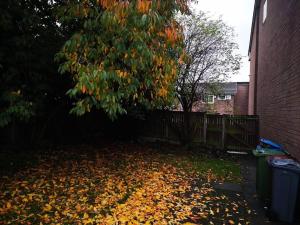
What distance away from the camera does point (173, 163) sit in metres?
9.64

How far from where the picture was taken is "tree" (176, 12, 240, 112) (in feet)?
43.2

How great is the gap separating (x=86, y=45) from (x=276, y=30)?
6.95m

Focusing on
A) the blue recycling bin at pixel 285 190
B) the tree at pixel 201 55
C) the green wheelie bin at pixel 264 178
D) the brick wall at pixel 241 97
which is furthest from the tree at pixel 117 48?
the brick wall at pixel 241 97

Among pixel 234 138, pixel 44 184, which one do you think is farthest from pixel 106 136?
pixel 44 184

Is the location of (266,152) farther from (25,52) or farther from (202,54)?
(202,54)

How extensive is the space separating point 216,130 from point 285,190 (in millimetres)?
8071

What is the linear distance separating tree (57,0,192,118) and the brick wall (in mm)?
29942

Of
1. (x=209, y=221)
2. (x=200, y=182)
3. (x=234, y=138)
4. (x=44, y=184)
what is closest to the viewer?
(x=209, y=221)

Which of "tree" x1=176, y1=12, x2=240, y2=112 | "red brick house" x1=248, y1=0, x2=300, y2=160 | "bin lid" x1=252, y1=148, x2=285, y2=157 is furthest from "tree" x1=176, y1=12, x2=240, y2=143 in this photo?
"bin lid" x1=252, y1=148, x2=285, y2=157

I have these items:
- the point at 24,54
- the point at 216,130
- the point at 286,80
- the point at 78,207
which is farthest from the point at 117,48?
the point at 216,130

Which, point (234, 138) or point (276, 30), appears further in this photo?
point (234, 138)

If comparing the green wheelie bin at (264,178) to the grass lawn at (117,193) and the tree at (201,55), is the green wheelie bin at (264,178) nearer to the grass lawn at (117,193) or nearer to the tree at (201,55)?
the grass lawn at (117,193)

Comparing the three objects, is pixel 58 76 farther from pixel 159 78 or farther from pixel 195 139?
pixel 195 139

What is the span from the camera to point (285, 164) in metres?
4.94
